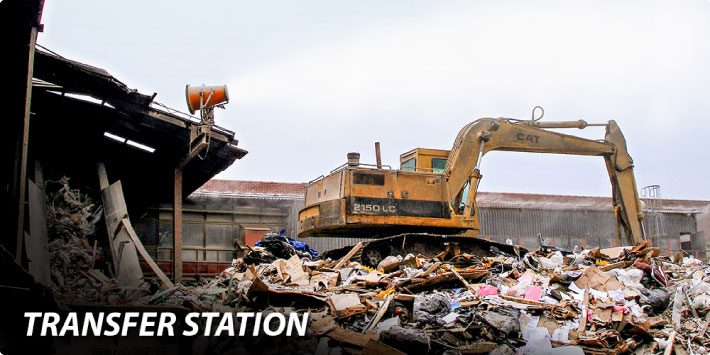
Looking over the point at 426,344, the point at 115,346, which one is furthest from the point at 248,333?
the point at 426,344

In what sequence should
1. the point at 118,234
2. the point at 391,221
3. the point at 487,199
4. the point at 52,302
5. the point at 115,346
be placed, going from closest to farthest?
the point at 52,302 → the point at 115,346 → the point at 118,234 → the point at 391,221 → the point at 487,199

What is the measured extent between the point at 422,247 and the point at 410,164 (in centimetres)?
218

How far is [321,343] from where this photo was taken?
7.50 m

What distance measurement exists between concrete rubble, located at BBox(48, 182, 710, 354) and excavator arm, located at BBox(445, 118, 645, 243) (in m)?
2.19

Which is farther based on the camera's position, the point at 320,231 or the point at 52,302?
the point at 320,231

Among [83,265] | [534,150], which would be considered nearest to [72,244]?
[83,265]

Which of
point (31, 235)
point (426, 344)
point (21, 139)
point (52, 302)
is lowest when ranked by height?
point (426, 344)

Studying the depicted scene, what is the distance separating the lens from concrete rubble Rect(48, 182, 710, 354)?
7.80 metres

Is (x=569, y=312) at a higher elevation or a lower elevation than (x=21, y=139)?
lower

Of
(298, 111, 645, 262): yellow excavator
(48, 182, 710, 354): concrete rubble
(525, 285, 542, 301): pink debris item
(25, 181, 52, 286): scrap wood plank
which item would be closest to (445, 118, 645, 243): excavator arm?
(298, 111, 645, 262): yellow excavator

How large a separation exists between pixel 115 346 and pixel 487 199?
2311 centimetres

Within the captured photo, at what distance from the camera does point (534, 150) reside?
15367 mm

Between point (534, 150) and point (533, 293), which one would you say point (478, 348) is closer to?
point (533, 293)

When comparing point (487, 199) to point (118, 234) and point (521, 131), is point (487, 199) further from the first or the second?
point (118, 234)
